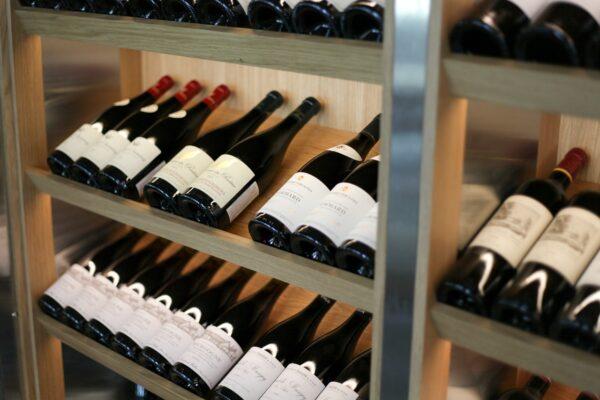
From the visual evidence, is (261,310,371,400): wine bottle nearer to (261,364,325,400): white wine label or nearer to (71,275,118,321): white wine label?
(261,364,325,400): white wine label

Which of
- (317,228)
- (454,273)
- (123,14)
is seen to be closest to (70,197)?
(123,14)

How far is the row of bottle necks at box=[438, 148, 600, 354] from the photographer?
2.88 feet

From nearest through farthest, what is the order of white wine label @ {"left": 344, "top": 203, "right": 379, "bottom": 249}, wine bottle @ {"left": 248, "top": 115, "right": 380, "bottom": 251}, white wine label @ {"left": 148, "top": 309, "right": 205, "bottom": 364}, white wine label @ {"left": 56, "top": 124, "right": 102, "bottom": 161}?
white wine label @ {"left": 344, "top": 203, "right": 379, "bottom": 249}
wine bottle @ {"left": 248, "top": 115, "right": 380, "bottom": 251}
white wine label @ {"left": 148, "top": 309, "right": 205, "bottom": 364}
white wine label @ {"left": 56, "top": 124, "right": 102, "bottom": 161}

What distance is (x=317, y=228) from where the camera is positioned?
110 centimetres

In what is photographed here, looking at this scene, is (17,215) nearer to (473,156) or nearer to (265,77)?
(265,77)

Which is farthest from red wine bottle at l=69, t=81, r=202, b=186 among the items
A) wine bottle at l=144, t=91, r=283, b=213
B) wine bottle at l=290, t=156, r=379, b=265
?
wine bottle at l=290, t=156, r=379, b=265

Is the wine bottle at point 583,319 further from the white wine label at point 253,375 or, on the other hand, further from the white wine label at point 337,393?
the white wine label at point 253,375

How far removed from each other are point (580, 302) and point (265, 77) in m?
0.93

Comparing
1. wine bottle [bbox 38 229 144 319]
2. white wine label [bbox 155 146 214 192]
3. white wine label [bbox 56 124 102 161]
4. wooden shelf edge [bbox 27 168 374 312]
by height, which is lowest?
wine bottle [bbox 38 229 144 319]

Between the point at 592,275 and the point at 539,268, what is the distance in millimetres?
61

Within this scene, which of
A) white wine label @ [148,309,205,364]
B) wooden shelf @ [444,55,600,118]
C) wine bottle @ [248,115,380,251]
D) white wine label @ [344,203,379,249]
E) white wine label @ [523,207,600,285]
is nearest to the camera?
wooden shelf @ [444,55,600,118]

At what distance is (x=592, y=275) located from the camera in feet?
2.94

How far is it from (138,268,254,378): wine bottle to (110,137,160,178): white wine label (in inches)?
11.9

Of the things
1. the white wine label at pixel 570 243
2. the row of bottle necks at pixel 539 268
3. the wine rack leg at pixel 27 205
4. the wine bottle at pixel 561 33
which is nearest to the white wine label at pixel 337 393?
the row of bottle necks at pixel 539 268
